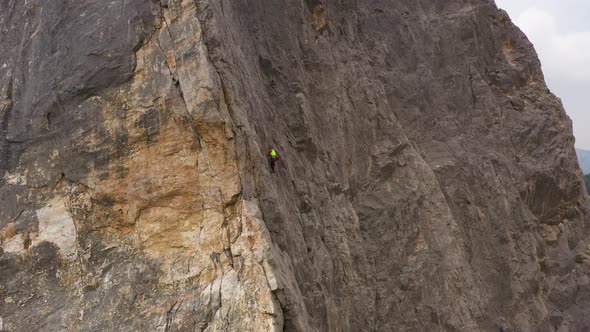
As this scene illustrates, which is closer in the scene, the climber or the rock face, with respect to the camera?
the rock face

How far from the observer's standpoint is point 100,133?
1012 cm

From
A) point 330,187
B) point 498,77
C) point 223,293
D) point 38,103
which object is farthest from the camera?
point 498,77

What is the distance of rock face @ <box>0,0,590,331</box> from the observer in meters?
9.66

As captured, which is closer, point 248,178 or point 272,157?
point 248,178

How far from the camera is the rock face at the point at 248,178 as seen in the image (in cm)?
966

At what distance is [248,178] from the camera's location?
394 inches

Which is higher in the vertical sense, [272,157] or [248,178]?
[272,157]

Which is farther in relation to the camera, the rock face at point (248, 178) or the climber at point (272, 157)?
the climber at point (272, 157)

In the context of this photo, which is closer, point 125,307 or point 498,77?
point 125,307

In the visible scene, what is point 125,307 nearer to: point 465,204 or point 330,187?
point 330,187

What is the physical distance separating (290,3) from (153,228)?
6810 millimetres

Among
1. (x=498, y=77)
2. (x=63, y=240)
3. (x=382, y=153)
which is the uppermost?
(x=498, y=77)

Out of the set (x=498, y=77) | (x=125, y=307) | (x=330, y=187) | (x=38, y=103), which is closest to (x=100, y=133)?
(x=38, y=103)

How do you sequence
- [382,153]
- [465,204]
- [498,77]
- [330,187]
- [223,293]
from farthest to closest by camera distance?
1. [498,77]
2. [465,204]
3. [382,153]
4. [330,187]
5. [223,293]
